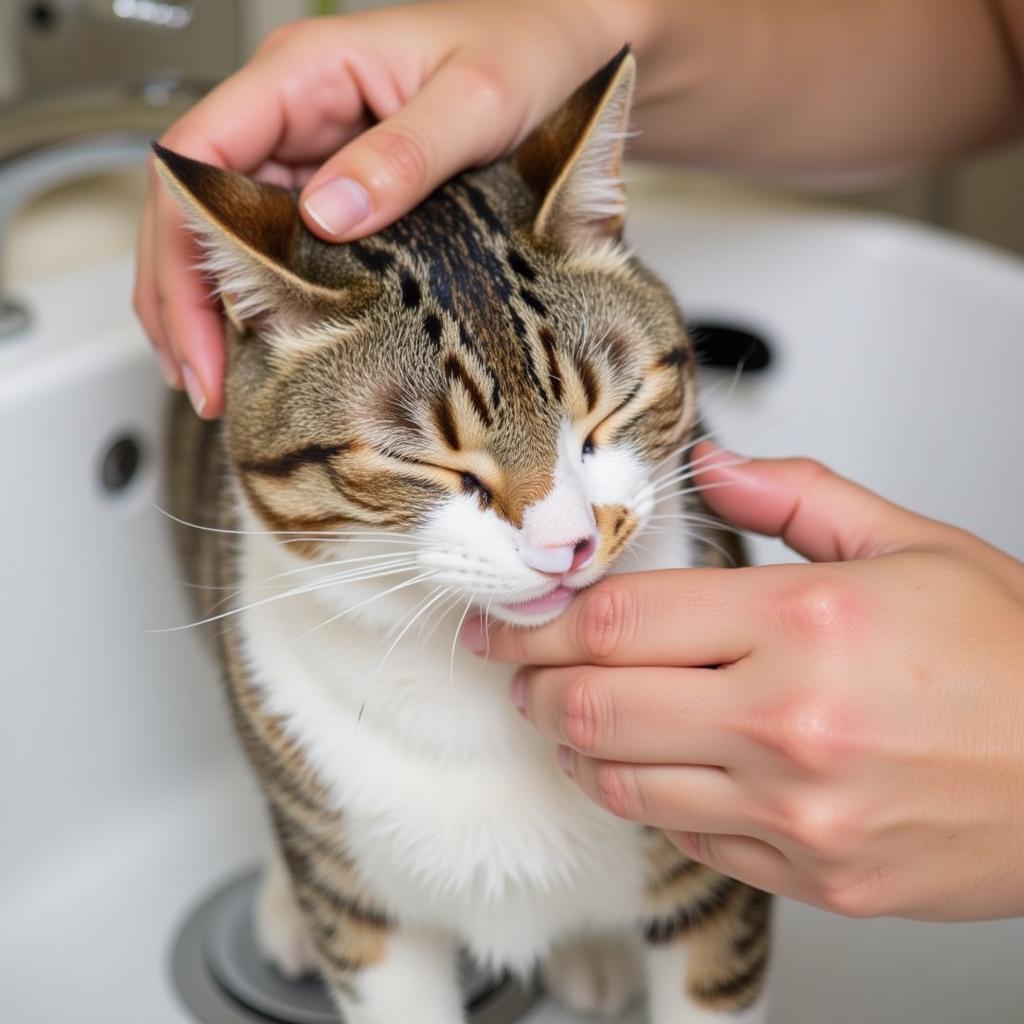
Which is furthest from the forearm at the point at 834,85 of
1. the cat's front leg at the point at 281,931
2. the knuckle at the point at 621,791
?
the cat's front leg at the point at 281,931

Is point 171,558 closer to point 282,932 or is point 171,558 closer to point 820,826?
point 282,932

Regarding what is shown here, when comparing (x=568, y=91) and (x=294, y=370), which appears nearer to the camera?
(x=294, y=370)

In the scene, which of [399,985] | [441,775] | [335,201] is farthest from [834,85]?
[399,985]

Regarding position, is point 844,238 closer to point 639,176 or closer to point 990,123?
point 990,123

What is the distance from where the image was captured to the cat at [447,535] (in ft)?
2.40

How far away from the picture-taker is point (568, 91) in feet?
3.08

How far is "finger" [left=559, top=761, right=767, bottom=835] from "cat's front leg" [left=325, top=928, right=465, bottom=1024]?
11.1 inches

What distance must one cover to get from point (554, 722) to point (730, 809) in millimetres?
115

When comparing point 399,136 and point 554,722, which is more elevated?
point 399,136

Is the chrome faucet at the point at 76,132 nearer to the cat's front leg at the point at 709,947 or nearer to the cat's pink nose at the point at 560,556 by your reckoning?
the cat's pink nose at the point at 560,556

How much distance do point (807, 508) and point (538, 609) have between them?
186 mm

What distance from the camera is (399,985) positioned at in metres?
0.92

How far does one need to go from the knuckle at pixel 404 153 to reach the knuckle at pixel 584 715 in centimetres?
31

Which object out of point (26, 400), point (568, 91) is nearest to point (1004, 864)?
point (568, 91)
